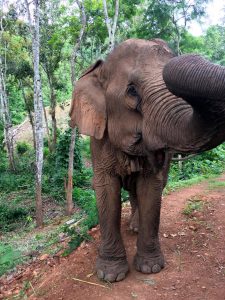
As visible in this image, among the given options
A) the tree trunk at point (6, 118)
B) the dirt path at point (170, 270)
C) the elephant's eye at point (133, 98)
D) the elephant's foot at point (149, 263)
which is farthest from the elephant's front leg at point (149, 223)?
the tree trunk at point (6, 118)

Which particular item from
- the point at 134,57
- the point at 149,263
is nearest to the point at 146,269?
the point at 149,263

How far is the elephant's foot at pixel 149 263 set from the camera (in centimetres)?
471

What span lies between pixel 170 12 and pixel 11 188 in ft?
31.9

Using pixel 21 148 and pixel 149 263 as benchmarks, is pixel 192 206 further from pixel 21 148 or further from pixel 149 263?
pixel 21 148

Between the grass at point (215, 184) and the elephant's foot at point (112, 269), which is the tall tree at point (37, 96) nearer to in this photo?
the grass at point (215, 184)

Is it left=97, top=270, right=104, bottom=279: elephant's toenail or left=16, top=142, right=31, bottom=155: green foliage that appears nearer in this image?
left=97, top=270, right=104, bottom=279: elephant's toenail

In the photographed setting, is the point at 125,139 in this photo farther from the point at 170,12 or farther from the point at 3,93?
the point at 3,93

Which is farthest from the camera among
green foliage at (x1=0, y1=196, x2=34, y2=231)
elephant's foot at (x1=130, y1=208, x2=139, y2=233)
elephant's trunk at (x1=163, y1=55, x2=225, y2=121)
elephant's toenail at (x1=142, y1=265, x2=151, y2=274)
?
Answer: green foliage at (x1=0, y1=196, x2=34, y2=231)

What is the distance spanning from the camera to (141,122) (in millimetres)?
3621

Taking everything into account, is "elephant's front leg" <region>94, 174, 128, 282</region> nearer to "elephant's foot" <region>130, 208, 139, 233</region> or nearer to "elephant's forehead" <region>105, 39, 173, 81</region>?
"elephant's foot" <region>130, 208, 139, 233</region>

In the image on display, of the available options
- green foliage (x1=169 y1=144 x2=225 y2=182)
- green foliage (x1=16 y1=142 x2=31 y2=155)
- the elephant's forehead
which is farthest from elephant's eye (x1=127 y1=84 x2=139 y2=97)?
green foliage (x1=16 y1=142 x2=31 y2=155)

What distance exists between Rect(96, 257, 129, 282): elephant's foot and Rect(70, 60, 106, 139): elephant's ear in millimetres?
1493

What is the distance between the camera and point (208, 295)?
166 inches

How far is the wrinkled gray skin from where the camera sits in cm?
245
